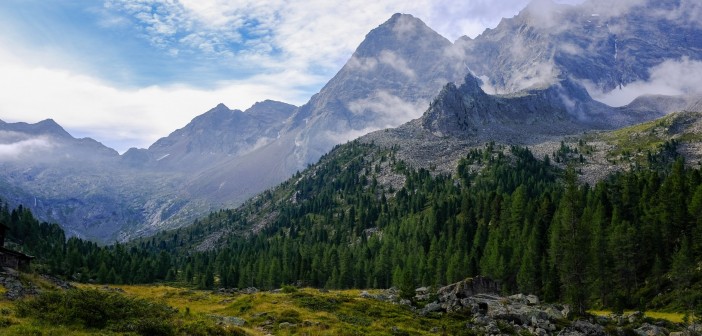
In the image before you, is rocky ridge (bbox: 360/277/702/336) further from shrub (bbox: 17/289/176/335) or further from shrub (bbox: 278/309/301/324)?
shrub (bbox: 17/289/176/335)

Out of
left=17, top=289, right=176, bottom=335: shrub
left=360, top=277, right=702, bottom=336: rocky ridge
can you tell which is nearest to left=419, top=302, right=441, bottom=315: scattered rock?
left=360, top=277, right=702, bottom=336: rocky ridge

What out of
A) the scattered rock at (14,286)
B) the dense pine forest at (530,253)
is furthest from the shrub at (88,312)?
the dense pine forest at (530,253)

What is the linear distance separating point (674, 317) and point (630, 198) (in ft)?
183

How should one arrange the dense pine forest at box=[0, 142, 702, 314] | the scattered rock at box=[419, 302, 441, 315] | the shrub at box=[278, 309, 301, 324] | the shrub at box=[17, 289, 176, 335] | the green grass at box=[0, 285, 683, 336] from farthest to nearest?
the dense pine forest at box=[0, 142, 702, 314], the scattered rock at box=[419, 302, 441, 315], the shrub at box=[278, 309, 301, 324], the shrub at box=[17, 289, 176, 335], the green grass at box=[0, 285, 683, 336]

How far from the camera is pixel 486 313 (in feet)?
181

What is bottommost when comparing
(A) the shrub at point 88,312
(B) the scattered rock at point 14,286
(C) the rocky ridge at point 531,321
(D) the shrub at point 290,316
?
(C) the rocky ridge at point 531,321

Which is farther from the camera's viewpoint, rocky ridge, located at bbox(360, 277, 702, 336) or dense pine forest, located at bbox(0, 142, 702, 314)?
dense pine forest, located at bbox(0, 142, 702, 314)

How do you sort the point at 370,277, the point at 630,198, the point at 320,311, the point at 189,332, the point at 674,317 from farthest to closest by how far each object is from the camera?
the point at 370,277
the point at 630,198
the point at 674,317
the point at 320,311
the point at 189,332

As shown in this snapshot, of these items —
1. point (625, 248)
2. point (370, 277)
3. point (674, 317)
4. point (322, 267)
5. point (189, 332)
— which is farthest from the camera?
point (322, 267)

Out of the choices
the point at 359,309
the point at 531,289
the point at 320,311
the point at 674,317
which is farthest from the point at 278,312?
the point at 531,289

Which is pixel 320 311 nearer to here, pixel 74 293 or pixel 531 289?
pixel 74 293

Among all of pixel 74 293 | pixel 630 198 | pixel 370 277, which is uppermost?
pixel 630 198

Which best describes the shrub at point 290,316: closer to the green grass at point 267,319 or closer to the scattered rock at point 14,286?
the green grass at point 267,319

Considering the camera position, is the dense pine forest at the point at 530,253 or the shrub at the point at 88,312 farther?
the dense pine forest at the point at 530,253
